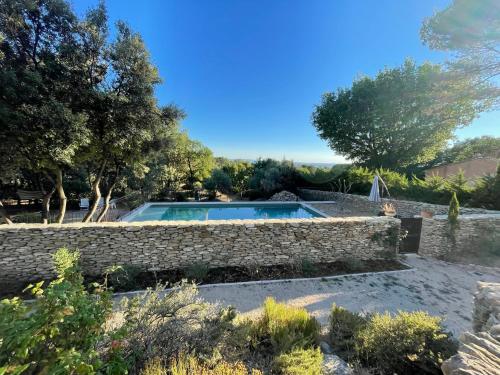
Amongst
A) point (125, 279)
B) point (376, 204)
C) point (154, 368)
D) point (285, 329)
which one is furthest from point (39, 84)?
point (376, 204)

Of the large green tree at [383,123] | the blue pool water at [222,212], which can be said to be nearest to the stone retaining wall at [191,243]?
the blue pool water at [222,212]

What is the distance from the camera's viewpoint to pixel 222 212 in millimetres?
15859

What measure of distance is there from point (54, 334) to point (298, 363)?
2.45 meters

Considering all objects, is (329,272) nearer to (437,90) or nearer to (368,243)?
(368,243)

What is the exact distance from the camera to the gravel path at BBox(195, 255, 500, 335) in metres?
4.47

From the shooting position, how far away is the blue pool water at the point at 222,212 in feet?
47.6

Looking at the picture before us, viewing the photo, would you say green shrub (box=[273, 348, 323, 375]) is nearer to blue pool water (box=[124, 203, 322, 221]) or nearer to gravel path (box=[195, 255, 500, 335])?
gravel path (box=[195, 255, 500, 335])

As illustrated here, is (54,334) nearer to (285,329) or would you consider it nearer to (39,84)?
(285,329)

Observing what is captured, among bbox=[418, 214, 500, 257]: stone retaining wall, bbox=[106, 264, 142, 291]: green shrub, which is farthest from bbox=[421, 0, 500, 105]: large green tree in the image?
bbox=[106, 264, 142, 291]: green shrub

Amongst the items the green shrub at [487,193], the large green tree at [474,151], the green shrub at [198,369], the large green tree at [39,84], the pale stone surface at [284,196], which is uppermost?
the large green tree at [474,151]

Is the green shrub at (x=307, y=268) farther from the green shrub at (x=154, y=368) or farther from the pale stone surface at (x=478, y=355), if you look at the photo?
the green shrub at (x=154, y=368)

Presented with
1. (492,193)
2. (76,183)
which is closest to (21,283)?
(76,183)

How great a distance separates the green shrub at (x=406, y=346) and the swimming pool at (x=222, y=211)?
1103cm

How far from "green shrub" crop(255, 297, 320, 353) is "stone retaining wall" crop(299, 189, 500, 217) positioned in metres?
10.7
